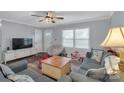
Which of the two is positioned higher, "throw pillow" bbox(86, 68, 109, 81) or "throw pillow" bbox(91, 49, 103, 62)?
"throw pillow" bbox(91, 49, 103, 62)

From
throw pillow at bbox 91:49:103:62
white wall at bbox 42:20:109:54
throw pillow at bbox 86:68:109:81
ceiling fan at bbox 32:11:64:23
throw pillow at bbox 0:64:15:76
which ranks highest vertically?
ceiling fan at bbox 32:11:64:23

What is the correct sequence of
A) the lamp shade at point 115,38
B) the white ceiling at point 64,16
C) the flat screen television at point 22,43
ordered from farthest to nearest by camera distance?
1. the flat screen television at point 22,43
2. the white ceiling at point 64,16
3. the lamp shade at point 115,38

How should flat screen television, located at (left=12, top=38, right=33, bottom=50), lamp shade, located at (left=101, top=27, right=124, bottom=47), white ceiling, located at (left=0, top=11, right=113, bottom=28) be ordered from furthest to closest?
flat screen television, located at (left=12, top=38, right=33, bottom=50), white ceiling, located at (left=0, top=11, right=113, bottom=28), lamp shade, located at (left=101, top=27, right=124, bottom=47)

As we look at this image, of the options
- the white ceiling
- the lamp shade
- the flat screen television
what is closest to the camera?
the lamp shade

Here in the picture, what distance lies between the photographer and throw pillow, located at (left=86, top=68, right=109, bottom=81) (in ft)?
3.57

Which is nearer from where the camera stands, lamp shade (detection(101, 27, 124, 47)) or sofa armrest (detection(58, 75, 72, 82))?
lamp shade (detection(101, 27, 124, 47))

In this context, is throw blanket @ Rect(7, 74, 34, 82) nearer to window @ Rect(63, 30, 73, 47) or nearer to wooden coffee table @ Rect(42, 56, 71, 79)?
wooden coffee table @ Rect(42, 56, 71, 79)

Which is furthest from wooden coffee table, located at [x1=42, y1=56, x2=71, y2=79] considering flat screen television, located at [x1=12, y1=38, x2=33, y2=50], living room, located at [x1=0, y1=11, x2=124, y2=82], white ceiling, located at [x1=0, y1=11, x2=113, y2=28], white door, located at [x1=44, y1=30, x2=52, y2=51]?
white ceiling, located at [x1=0, y1=11, x2=113, y2=28]

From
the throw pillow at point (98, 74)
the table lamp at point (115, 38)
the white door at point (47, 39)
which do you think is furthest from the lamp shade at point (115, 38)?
the white door at point (47, 39)

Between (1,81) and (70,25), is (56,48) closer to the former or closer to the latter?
(70,25)

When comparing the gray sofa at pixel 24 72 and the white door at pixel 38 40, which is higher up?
the white door at pixel 38 40

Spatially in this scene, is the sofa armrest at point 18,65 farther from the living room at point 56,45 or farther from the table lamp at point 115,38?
the table lamp at point 115,38

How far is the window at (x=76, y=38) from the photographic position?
1104mm
